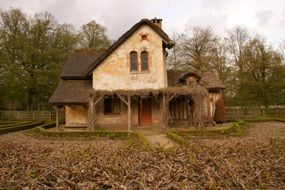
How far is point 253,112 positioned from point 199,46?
10.9 m

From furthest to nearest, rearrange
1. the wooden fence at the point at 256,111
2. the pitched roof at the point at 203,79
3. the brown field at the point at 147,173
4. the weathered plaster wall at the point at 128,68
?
the wooden fence at the point at 256,111 → the pitched roof at the point at 203,79 → the weathered plaster wall at the point at 128,68 → the brown field at the point at 147,173

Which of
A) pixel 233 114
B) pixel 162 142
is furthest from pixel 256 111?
pixel 162 142

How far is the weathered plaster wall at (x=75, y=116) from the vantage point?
22.6 meters

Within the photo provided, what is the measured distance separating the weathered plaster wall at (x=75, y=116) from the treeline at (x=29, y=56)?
54.3 feet

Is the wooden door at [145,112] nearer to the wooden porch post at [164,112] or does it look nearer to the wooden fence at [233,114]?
the wooden porch post at [164,112]

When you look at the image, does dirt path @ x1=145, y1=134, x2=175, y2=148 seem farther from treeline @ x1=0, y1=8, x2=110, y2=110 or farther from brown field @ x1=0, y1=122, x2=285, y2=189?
treeline @ x1=0, y1=8, x2=110, y2=110

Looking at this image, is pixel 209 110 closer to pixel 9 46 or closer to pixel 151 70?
pixel 151 70

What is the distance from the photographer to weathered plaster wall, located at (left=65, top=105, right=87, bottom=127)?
22.6 m

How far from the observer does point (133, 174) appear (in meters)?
6.32

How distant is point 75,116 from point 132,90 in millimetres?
5922

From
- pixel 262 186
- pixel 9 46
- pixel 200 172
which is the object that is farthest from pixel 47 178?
pixel 9 46

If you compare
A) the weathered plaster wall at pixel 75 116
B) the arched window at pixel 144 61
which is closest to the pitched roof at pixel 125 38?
the arched window at pixel 144 61

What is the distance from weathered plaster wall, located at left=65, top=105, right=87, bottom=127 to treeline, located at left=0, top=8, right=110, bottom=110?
54.3 feet

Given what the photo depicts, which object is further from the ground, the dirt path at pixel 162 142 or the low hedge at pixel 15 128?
the low hedge at pixel 15 128
